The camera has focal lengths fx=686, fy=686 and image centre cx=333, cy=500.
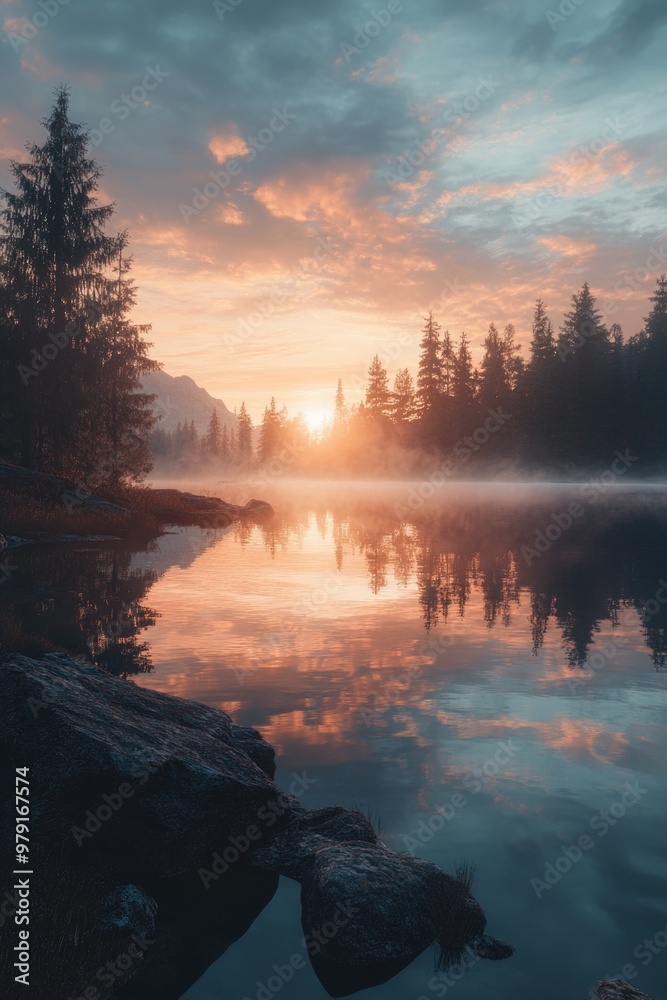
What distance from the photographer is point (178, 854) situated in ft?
18.4

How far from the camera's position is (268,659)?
1084 centimetres

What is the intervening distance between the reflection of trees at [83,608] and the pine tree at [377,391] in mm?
87567

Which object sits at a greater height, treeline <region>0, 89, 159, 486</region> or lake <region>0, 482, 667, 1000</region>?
treeline <region>0, 89, 159, 486</region>

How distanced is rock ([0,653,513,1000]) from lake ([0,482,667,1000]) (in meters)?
0.21

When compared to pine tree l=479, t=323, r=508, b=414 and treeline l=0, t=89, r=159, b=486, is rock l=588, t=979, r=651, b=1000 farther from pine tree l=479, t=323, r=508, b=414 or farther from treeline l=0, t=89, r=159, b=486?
pine tree l=479, t=323, r=508, b=414

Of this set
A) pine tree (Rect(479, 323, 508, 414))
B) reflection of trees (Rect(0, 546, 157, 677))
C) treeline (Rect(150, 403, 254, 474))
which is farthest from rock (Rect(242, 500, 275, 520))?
treeline (Rect(150, 403, 254, 474))

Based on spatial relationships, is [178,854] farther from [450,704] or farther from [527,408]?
[527,408]

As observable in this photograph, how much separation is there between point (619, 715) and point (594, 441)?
244 ft

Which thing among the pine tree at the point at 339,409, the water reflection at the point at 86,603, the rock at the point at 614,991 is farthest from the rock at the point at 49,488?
the pine tree at the point at 339,409

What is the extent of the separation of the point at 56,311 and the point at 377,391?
78.6 metres

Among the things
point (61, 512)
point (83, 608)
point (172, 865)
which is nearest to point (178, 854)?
point (172, 865)

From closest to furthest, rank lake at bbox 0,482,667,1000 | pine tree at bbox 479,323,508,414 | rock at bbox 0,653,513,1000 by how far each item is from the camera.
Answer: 1. rock at bbox 0,653,513,1000
2. lake at bbox 0,482,667,1000
3. pine tree at bbox 479,323,508,414

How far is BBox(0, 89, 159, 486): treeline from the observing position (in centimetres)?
2945

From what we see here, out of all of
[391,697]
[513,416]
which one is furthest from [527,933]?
[513,416]
